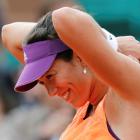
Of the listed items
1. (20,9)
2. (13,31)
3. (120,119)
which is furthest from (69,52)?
(20,9)

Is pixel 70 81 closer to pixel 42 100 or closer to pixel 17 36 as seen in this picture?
pixel 17 36

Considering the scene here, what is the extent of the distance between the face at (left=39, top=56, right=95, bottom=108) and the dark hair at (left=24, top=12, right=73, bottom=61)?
1.1 inches

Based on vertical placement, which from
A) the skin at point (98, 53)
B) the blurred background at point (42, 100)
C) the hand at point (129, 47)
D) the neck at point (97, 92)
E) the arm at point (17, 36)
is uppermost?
the skin at point (98, 53)

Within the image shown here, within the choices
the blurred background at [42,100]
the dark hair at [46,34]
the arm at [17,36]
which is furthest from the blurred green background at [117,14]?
the dark hair at [46,34]

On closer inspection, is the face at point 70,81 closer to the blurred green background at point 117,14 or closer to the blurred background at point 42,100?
the blurred background at point 42,100

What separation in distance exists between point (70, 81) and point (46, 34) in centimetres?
22

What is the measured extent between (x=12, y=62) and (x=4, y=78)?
0.45 meters

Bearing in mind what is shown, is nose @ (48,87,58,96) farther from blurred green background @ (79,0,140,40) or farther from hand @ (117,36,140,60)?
blurred green background @ (79,0,140,40)

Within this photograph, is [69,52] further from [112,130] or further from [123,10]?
[123,10]

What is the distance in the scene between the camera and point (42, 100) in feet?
21.3

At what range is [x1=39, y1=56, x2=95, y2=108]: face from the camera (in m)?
3.12

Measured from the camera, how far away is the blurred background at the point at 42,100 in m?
5.92

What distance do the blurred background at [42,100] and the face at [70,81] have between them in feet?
7.73

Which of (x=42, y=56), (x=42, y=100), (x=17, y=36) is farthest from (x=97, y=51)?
(x=42, y=100)
